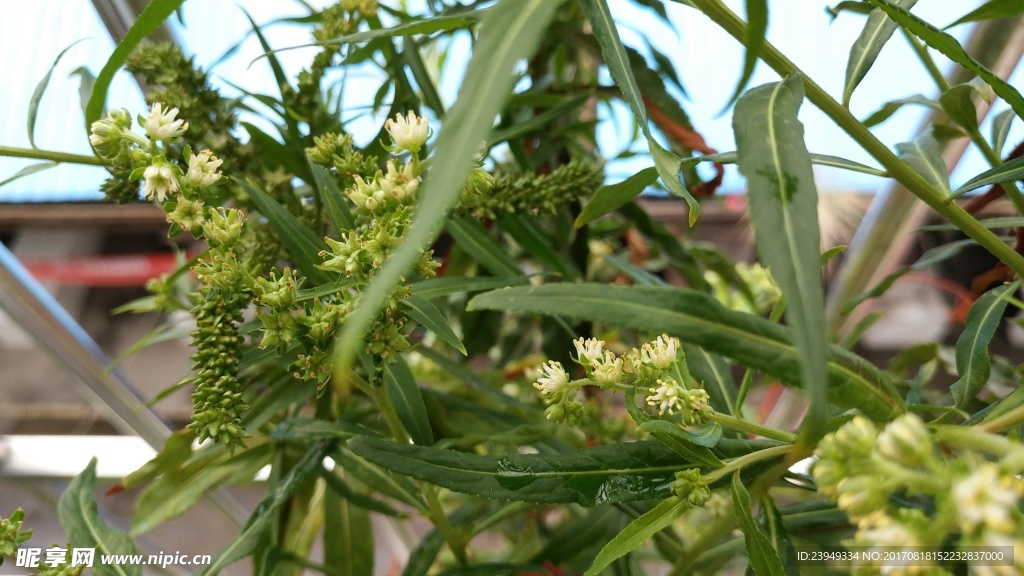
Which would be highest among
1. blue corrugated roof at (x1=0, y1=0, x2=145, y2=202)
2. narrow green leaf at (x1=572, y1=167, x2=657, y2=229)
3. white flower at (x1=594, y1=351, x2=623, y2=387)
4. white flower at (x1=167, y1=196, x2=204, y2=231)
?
blue corrugated roof at (x1=0, y1=0, x2=145, y2=202)

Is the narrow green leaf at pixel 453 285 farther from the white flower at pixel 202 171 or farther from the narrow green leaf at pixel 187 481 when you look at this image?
the narrow green leaf at pixel 187 481

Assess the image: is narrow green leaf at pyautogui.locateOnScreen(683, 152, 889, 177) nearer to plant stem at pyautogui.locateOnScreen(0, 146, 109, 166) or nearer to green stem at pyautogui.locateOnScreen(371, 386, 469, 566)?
green stem at pyautogui.locateOnScreen(371, 386, 469, 566)

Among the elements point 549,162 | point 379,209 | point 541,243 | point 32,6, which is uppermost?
point 32,6

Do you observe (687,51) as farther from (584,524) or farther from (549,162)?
(584,524)

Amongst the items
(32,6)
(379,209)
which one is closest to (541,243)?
(379,209)

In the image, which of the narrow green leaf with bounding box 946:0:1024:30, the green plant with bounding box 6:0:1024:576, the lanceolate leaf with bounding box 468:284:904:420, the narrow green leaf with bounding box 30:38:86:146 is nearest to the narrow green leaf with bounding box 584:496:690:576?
the green plant with bounding box 6:0:1024:576
